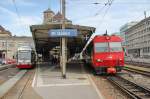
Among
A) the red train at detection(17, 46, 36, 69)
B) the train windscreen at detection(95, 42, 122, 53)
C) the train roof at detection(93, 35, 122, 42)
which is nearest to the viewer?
the train windscreen at detection(95, 42, 122, 53)

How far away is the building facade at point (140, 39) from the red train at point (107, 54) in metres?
75.9

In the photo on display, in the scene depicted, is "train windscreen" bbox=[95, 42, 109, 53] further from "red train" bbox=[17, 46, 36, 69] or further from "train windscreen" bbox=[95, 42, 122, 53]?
"red train" bbox=[17, 46, 36, 69]

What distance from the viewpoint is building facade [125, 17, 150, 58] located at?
111 metres

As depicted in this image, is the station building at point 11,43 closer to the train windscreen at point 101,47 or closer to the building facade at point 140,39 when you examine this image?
the building facade at point 140,39

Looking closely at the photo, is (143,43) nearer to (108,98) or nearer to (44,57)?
(44,57)

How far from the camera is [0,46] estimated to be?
107m

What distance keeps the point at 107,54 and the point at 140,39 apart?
332ft

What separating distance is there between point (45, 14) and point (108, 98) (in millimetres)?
125690

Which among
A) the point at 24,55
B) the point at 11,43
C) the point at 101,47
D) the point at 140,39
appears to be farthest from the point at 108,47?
the point at 140,39

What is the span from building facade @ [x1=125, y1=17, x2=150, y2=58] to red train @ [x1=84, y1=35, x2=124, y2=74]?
7589cm

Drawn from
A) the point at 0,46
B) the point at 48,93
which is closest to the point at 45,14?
the point at 0,46

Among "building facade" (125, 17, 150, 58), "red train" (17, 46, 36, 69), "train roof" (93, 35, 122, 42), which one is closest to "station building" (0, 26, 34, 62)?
"building facade" (125, 17, 150, 58)

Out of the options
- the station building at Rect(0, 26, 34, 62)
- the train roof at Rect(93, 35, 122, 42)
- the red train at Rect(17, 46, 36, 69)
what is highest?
the station building at Rect(0, 26, 34, 62)

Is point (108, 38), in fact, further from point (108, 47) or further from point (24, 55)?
point (24, 55)
